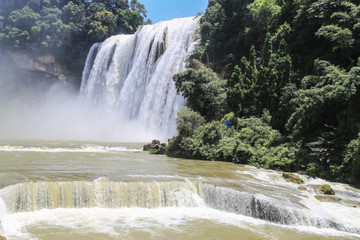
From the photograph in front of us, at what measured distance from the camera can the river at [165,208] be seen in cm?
659

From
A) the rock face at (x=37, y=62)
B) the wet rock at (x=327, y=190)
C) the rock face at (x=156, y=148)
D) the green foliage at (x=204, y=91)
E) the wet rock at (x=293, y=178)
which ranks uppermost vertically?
the rock face at (x=37, y=62)

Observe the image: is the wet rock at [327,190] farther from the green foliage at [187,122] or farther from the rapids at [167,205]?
the green foliage at [187,122]

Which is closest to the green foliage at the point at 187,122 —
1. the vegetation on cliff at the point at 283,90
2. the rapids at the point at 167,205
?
the vegetation on cliff at the point at 283,90

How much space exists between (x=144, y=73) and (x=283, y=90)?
1963 cm

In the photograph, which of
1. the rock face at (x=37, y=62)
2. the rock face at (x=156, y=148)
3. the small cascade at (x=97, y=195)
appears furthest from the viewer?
the rock face at (x=37, y=62)

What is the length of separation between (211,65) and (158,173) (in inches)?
576

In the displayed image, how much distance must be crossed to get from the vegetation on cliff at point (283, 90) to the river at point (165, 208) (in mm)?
2342

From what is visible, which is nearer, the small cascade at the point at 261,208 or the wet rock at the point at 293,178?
the small cascade at the point at 261,208

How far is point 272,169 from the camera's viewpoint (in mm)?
12875

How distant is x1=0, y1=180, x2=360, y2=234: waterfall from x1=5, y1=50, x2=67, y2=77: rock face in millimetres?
47204

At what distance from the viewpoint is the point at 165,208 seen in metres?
8.41

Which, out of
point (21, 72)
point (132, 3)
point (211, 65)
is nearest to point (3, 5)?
point (21, 72)

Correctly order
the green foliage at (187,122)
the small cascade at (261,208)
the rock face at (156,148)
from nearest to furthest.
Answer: the small cascade at (261,208)
the green foliage at (187,122)
the rock face at (156,148)

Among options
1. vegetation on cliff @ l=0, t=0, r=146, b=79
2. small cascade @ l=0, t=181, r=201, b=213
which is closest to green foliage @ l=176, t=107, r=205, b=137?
small cascade @ l=0, t=181, r=201, b=213
